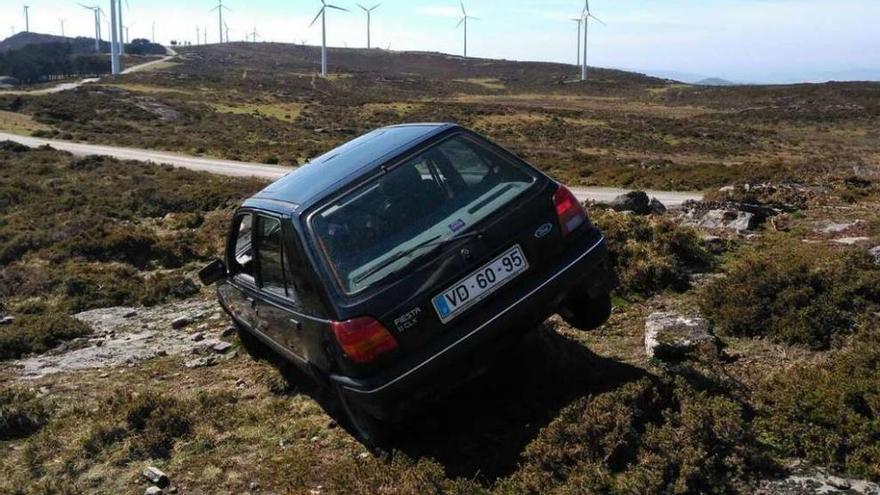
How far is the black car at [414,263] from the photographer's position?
13.5 feet

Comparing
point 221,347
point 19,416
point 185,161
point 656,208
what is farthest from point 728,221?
point 185,161

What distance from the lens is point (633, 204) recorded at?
1240 centimetres

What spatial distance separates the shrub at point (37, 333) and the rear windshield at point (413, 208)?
20.0 ft

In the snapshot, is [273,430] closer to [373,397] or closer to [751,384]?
[373,397]

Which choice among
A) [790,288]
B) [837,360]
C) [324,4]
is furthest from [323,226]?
[324,4]

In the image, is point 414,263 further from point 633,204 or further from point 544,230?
point 633,204

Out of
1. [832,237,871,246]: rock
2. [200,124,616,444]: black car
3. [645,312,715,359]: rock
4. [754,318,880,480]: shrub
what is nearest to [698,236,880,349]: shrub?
[645,312,715,359]: rock

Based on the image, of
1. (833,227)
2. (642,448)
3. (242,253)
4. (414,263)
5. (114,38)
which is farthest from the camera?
(114,38)

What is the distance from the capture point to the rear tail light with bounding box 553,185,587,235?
4.75 m

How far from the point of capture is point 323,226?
442 centimetres

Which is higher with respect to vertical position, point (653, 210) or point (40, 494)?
point (653, 210)

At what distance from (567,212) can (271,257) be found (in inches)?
84.5

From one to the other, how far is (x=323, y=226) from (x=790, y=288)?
156 inches

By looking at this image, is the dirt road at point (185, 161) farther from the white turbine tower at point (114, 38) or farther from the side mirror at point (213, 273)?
the white turbine tower at point (114, 38)
